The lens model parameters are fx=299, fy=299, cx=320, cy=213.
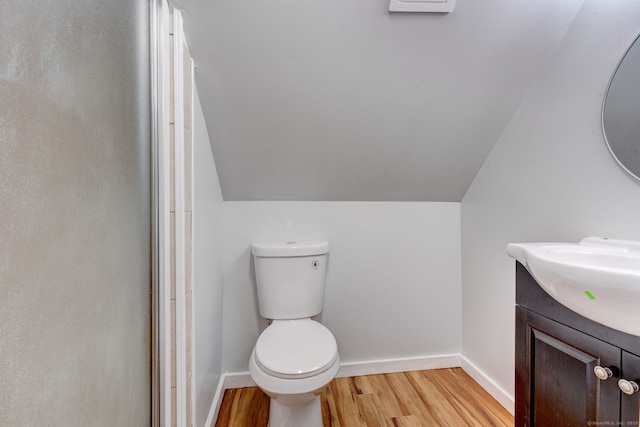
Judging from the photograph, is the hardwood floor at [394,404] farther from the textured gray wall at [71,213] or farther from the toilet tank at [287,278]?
the textured gray wall at [71,213]

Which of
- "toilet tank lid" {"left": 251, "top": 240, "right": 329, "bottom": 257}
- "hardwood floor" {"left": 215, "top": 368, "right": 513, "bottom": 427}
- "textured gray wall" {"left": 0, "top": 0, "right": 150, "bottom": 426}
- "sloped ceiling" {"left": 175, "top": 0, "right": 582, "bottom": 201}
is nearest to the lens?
"textured gray wall" {"left": 0, "top": 0, "right": 150, "bottom": 426}

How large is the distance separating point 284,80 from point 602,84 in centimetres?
114

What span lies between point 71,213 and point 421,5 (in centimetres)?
119

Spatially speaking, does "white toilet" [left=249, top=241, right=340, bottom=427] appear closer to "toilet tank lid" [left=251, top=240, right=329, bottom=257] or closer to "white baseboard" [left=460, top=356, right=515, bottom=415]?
"toilet tank lid" [left=251, top=240, right=329, bottom=257]

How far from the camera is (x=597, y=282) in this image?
0.61 metres

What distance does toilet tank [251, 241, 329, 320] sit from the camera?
155 centimetres

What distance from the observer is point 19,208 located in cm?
44

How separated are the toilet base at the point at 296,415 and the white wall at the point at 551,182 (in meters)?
0.95

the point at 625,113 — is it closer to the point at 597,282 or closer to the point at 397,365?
the point at 597,282

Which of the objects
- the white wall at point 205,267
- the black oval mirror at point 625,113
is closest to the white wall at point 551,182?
the black oval mirror at point 625,113

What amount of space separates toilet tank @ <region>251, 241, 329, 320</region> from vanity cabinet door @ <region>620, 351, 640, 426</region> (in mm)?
1161

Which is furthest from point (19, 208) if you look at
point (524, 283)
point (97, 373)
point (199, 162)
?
point (524, 283)

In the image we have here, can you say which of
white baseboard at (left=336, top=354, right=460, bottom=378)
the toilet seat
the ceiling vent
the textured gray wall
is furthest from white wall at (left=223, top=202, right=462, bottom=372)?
the ceiling vent

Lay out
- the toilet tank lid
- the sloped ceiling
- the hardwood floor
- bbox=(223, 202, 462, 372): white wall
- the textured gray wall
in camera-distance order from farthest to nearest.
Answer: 1. bbox=(223, 202, 462, 372): white wall
2. the toilet tank lid
3. the hardwood floor
4. the sloped ceiling
5. the textured gray wall
